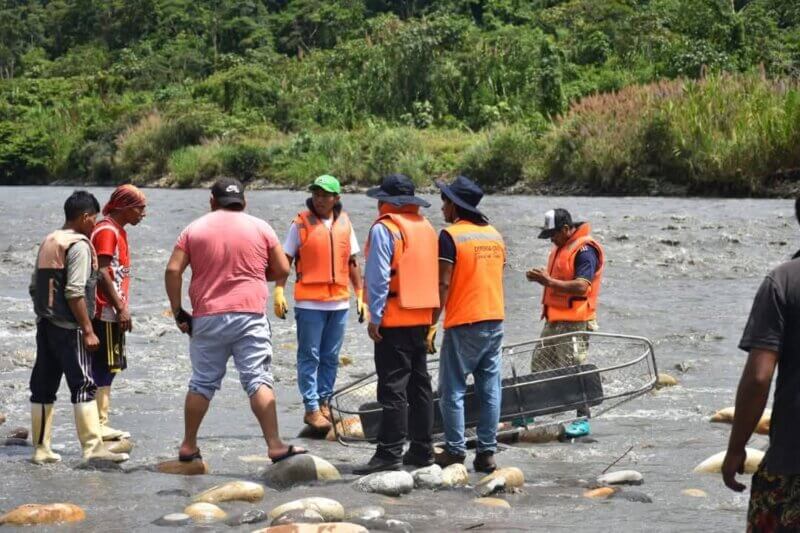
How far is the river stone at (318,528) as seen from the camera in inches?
236

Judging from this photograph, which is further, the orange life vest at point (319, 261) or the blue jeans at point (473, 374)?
the orange life vest at point (319, 261)

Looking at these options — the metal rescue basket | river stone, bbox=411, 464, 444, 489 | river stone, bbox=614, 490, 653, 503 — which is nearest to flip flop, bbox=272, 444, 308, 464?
the metal rescue basket

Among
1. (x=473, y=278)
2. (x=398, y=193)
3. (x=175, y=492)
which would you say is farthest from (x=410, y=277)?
(x=175, y=492)

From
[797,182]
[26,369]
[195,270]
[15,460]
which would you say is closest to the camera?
[195,270]

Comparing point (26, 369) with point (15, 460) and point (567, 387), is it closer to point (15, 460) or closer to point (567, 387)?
point (15, 460)

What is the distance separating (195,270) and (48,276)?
3.24 ft

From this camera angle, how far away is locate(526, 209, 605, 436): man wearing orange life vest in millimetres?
9023

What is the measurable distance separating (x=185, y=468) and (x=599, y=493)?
97.0 inches

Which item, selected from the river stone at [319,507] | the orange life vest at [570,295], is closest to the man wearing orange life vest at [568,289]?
the orange life vest at [570,295]

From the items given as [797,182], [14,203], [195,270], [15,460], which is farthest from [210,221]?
[14,203]

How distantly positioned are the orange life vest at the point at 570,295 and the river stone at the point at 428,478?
2.12 meters

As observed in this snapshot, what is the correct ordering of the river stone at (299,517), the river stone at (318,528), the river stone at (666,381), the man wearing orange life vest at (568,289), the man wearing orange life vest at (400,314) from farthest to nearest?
1. the river stone at (666,381)
2. the man wearing orange life vest at (568,289)
3. the man wearing orange life vest at (400,314)
4. the river stone at (299,517)
5. the river stone at (318,528)

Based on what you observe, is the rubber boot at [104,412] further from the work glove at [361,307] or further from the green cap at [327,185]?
the green cap at [327,185]

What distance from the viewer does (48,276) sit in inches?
309
